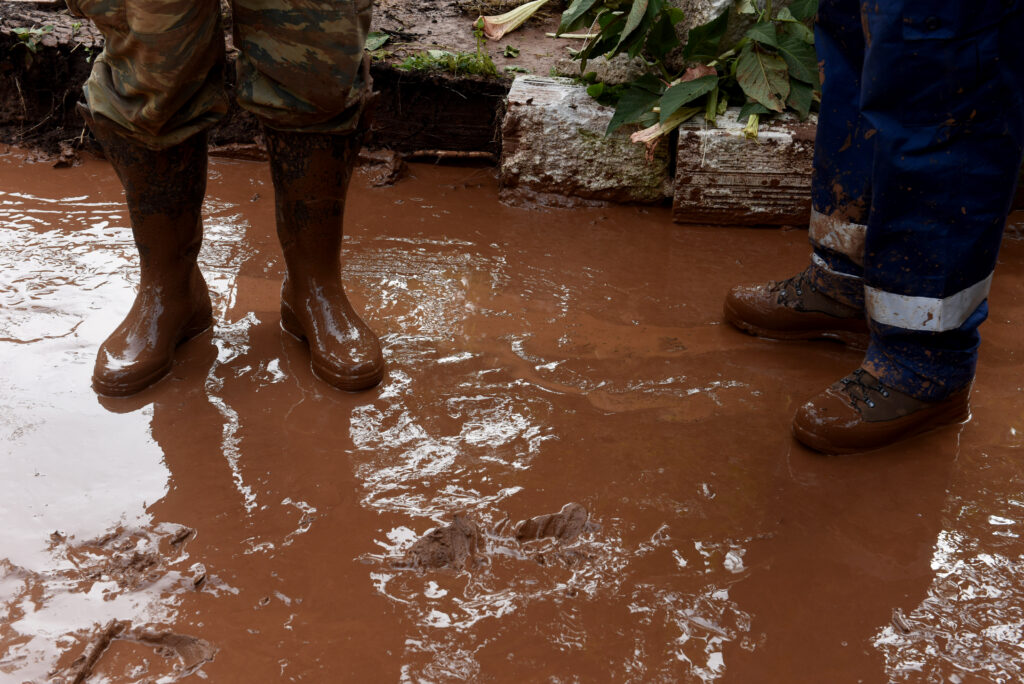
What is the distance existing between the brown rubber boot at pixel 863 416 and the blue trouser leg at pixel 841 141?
Answer: 0.42 metres

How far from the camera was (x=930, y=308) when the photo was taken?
1816 millimetres

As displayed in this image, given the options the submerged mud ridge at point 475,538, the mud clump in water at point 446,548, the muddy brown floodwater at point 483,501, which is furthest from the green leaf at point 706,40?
the mud clump in water at point 446,548

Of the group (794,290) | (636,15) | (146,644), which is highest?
(636,15)

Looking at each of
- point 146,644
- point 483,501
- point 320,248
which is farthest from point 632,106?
point 146,644

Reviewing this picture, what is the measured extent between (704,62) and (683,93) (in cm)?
26

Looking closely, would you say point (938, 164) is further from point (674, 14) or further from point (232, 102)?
point (232, 102)

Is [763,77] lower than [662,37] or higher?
A: lower

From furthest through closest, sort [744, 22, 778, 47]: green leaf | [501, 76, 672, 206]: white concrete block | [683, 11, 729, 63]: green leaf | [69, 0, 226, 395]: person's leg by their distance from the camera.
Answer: [501, 76, 672, 206]: white concrete block → [683, 11, 729, 63]: green leaf → [744, 22, 778, 47]: green leaf → [69, 0, 226, 395]: person's leg

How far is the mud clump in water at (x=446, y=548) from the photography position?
1.58 meters

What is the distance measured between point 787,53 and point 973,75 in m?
1.55

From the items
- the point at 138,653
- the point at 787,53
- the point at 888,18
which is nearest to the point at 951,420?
the point at 888,18

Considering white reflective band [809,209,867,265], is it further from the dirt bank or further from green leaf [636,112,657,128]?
the dirt bank

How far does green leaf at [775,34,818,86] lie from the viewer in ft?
9.99

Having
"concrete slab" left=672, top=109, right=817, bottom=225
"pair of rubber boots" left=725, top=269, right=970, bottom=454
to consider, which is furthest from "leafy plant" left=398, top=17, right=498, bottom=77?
"pair of rubber boots" left=725, top=269, right=970, bottom=454
